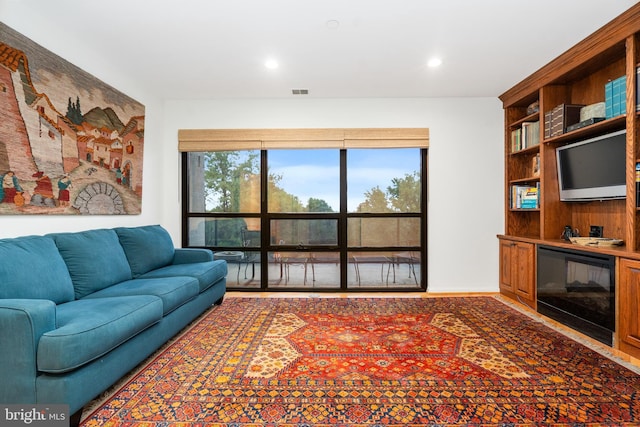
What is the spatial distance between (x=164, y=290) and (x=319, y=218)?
7.78ft

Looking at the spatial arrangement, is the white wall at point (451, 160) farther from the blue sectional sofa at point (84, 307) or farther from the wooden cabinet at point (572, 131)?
the blue sectional sofa at point (84, 307)

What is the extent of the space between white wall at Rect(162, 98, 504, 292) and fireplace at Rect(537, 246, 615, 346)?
975mm

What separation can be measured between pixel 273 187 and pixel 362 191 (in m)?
1.25

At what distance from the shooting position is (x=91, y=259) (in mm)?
2576

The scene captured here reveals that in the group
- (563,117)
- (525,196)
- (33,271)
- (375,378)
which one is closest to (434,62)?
(563,117)

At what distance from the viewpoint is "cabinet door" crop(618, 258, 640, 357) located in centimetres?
237

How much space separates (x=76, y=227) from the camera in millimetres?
2939

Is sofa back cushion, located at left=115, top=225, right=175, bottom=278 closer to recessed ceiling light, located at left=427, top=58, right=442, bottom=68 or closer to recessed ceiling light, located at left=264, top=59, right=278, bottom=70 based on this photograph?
recessed ceiling light, located at left=264, top=59, right=278, bottom=70

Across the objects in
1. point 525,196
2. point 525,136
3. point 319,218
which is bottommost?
point 319,218

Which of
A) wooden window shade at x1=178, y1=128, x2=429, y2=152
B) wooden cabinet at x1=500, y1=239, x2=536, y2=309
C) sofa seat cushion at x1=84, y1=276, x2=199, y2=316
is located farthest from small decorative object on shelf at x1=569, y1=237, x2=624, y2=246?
sofa seat cushion at x1=84, y1=276, x2=199, y2=316

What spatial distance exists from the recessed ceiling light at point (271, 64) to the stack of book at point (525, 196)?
3.24 metres

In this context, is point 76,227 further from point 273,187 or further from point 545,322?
point 545,322

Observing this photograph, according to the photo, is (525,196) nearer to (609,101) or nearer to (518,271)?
(518,271)

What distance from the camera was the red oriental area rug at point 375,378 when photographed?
1752mm
